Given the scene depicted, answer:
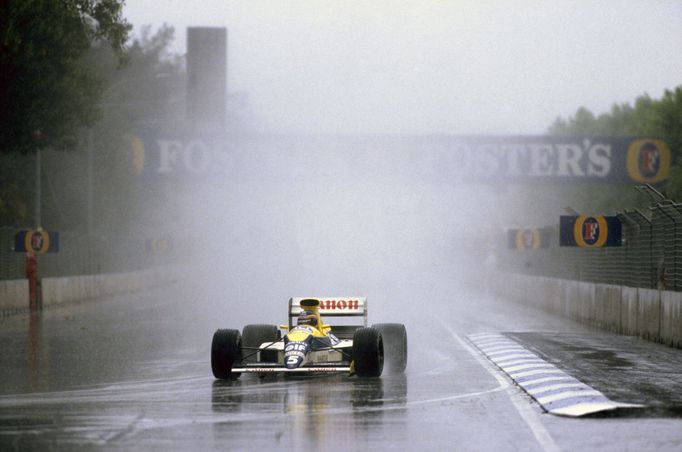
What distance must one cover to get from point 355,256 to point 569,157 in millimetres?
61465

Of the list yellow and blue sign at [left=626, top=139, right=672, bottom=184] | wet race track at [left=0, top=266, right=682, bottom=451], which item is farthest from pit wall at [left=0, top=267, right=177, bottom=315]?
yellow and blue sign at [left=626, top=139, right=672, bottom=184]

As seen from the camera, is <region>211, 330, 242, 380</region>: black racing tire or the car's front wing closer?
the car's front wing

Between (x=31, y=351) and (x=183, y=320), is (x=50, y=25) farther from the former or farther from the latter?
(x=31, y=351)

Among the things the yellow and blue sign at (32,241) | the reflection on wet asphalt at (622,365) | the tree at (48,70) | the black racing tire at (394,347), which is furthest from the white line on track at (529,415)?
the yellow and blue sign at (32,241)

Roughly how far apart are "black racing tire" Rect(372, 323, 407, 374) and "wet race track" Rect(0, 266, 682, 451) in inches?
13.0

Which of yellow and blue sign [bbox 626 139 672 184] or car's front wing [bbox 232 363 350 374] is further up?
yellow and blue sign [bbox 626 139 672 184]

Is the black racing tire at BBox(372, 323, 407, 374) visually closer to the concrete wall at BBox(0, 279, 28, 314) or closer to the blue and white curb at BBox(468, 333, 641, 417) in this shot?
the blue and white curb at BBox(468, 333, 641, 417)

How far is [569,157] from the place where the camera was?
66625mm

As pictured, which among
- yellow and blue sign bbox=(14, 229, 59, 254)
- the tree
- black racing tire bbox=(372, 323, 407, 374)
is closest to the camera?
black racing tire bbox=(372, 323, 407, 374)

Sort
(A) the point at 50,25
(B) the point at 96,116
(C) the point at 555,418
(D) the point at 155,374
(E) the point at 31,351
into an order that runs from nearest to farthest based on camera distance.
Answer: (C) the point at 555,418, (D) the point at 155,374, (E) the point at 31,351, (A) the point at 50,25, (B) the point at 96,116

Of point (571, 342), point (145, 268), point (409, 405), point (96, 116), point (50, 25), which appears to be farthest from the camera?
point (145, 268)

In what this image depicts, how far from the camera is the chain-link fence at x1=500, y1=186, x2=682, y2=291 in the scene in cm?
2469

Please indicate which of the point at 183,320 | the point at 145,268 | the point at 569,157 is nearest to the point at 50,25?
the point at 183,320

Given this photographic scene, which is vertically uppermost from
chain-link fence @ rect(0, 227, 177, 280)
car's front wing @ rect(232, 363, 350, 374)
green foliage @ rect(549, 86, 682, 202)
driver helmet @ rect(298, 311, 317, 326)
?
green foliage @ rect(549, 86, 682, 202)
